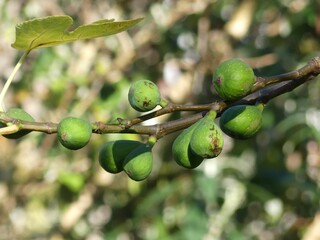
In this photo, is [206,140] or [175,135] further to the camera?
[175,135]

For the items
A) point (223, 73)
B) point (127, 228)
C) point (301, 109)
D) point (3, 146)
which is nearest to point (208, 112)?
point (223, 73)

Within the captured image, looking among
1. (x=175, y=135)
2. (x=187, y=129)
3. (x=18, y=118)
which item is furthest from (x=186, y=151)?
(x=175, y=135)

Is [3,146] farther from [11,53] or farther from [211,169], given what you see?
[211,169]

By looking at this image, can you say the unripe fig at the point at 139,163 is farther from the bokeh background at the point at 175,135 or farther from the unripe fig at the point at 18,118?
the bokeh background at the point at 175,135

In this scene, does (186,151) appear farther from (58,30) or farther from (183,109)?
(58,30)

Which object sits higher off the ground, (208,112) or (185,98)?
(208,112)

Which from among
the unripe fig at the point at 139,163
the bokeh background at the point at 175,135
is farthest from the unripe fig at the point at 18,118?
the bokeh background at the point at 175,135
